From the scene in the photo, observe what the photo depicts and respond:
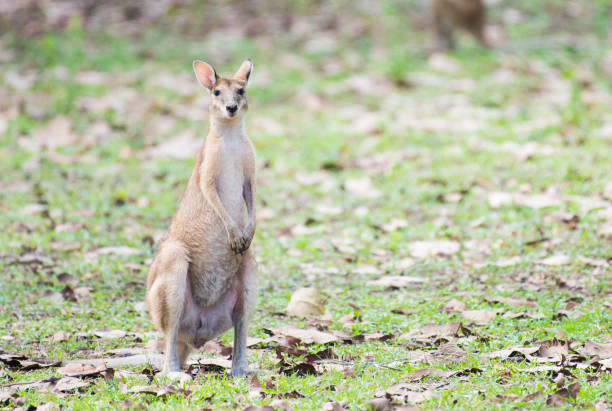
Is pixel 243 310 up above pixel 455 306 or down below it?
above

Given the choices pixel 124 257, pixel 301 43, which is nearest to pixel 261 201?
pixel 124 257

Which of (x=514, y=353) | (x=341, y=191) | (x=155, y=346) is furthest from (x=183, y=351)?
(x=341, y=191)

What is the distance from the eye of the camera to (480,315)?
447cm

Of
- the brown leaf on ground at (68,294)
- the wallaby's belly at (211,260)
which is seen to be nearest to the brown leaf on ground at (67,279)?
the brown leaf on ground at (68,294)

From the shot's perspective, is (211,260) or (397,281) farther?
(397,281)

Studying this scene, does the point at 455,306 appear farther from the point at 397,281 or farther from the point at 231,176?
the point at 231,176

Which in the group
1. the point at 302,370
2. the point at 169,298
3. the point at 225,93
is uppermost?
the point at 225,93

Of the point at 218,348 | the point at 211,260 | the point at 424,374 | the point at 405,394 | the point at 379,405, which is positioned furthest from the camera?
the point at 218,348

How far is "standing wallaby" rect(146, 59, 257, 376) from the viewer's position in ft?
12.6

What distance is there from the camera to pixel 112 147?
798 cm

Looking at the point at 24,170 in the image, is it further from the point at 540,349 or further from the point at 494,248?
the point at 540,349

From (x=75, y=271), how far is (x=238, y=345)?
1940 mm

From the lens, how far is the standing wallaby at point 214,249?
3.84 meters

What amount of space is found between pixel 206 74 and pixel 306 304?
1.37 m
